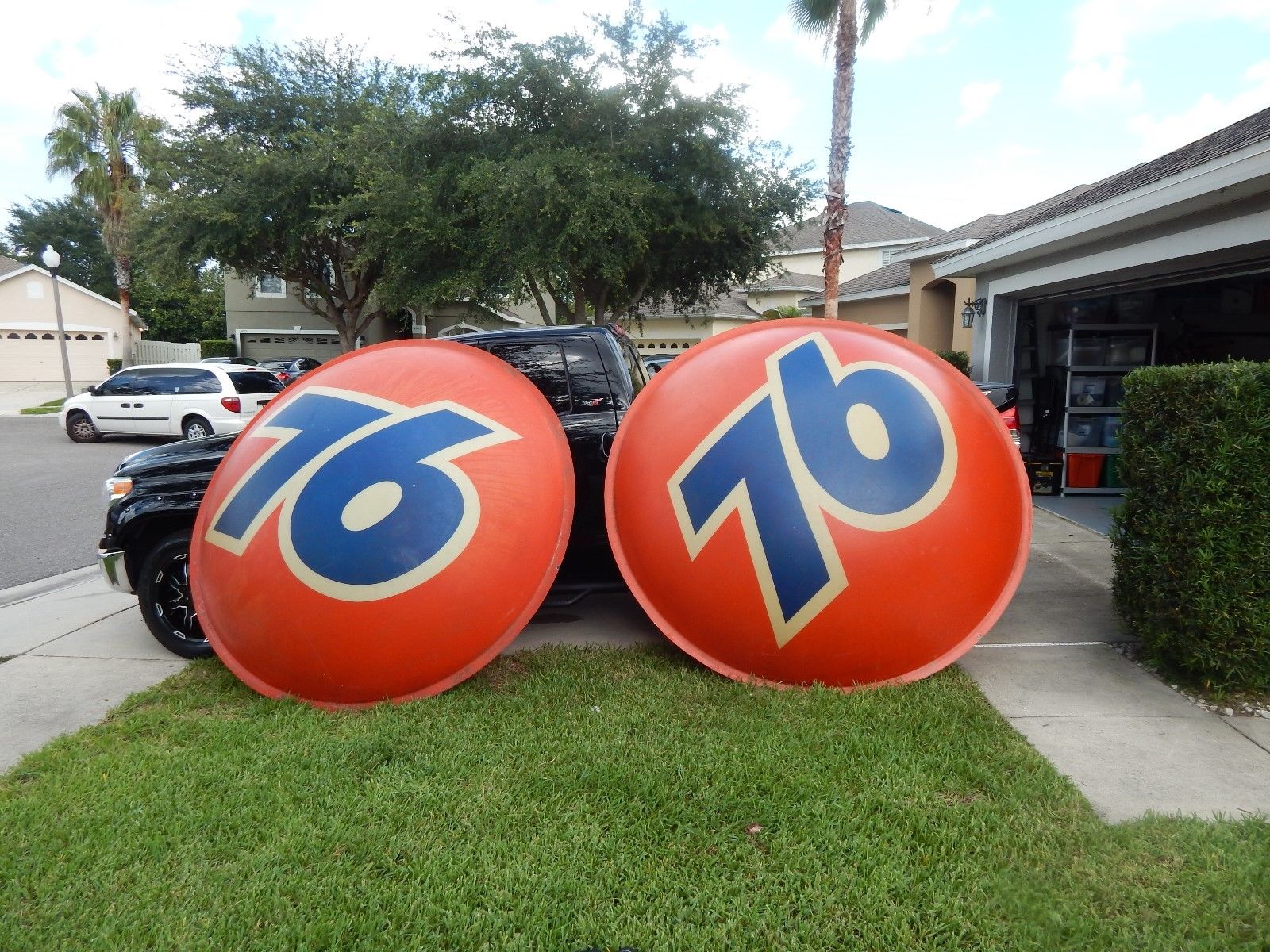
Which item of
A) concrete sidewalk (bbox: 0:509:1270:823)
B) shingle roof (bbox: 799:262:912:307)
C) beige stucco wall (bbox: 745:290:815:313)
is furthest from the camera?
beige stucco wall (bbox: 745:290:815:313)

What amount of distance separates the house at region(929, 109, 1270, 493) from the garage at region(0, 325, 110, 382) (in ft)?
113

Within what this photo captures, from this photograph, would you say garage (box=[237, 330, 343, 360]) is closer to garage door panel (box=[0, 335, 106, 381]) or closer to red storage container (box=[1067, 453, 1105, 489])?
garage door panel (box=[0, 335, 106, 381])

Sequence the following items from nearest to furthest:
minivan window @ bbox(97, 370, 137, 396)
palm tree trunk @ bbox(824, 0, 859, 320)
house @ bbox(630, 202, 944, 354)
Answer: palm tree trunk @ bbox(824, 0, 859, 320) → minivan window @ bbox(97, 370, 137, 396) → house @ bbox(630, 202, 944, 354)

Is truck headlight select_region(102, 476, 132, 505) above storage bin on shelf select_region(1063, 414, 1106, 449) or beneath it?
above

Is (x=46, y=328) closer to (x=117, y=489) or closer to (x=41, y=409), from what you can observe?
(x=41, y=409)

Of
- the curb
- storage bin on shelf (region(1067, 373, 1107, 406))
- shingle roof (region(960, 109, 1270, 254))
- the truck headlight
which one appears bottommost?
the curb

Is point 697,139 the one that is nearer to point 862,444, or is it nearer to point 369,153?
point 369,153

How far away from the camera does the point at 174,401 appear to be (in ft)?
49.9

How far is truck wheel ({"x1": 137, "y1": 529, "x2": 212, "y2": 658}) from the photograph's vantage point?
4.72 m

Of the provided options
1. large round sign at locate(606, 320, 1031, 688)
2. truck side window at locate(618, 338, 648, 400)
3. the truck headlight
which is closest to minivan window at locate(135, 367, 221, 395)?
the truck headlight

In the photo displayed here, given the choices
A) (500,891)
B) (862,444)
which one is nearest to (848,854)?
(500,891)

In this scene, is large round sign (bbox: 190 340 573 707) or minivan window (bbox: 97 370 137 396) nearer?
large round sign (bbox: 190 340 573 707)

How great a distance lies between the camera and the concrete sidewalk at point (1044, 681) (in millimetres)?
3145

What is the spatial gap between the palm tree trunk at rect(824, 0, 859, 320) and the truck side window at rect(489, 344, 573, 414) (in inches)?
382
